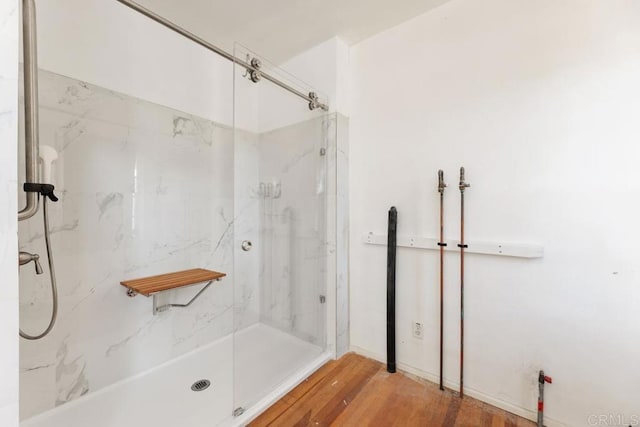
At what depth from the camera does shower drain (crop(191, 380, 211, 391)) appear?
1741 mm

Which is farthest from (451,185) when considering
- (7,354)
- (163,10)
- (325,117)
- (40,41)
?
(40,41)

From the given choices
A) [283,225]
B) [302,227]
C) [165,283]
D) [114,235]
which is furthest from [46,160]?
[302,227]

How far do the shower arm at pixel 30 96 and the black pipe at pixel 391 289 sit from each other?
5.66 ft

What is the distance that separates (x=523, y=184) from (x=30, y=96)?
2.15 m

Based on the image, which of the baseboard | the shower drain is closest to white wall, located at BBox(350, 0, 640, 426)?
the baseboard

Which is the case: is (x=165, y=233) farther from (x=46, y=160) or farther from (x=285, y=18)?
(x=285, y=18)

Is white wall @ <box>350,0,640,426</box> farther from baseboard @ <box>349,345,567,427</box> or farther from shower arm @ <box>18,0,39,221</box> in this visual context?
shower arm @ <box>18,0,39,221</box>

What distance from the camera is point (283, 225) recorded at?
2102 millimetres

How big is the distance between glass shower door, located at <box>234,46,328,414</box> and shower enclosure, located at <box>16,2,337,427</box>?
0.01 m

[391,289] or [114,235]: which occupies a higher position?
[114,235]

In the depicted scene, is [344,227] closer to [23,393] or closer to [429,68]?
[429,68]

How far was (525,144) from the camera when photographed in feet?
4.82

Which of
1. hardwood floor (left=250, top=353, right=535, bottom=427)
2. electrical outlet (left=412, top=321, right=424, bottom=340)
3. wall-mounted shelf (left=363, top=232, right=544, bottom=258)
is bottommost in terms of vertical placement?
hardwood floor (left=250, top=353, right=535, bottom=427)

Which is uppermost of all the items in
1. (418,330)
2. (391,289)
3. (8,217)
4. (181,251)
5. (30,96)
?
(30,96)
